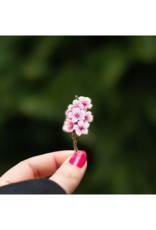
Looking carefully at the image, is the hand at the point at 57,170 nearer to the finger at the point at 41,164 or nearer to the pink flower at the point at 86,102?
the finger at the point at 41,164

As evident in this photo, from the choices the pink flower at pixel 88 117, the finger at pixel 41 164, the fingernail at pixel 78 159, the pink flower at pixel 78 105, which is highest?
the pink flower at pixel 78 105

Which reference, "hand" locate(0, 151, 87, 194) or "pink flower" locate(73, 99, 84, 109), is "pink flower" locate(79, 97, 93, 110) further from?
"hand" locate(0, 151, 87, 194)

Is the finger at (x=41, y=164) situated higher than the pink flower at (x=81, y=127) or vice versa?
the pink flower at (x=81, y=127)

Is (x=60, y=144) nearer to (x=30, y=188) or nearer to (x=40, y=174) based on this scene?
(x=40, y=174)

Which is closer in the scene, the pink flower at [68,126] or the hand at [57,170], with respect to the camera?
the hand at [57,170]

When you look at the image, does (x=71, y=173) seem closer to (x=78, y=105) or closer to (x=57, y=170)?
(x=57, y=170)

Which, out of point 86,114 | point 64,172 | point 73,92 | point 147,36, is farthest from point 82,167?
point 147,36

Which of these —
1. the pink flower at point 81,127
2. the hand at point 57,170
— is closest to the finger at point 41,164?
the hand at point 57,170

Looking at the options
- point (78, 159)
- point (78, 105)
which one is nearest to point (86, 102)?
point (78, 105)

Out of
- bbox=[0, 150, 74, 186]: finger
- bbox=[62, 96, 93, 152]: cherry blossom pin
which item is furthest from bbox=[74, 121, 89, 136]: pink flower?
bbox=[0, 150, 74, 186]: finger
